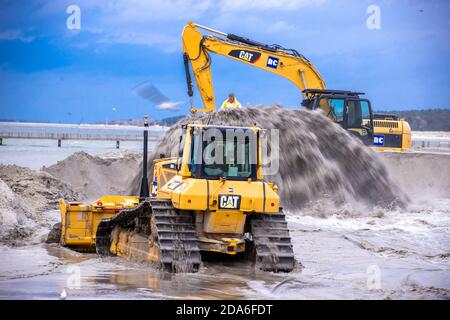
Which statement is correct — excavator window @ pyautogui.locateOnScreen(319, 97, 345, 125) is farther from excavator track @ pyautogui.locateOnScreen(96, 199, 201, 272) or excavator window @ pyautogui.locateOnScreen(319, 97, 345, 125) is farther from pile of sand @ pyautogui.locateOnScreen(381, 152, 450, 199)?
excavator track @ pyautogui.locateOnScreen(96, 199, 201, 272)

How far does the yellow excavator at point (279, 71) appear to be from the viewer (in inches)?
897

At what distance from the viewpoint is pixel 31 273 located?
35.9ft

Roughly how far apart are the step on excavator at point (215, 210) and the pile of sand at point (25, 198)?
3.50 metres

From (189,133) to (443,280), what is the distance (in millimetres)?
3964

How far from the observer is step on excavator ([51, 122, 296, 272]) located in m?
10.9

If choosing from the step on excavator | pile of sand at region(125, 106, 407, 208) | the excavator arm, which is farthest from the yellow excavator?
the step on excavator

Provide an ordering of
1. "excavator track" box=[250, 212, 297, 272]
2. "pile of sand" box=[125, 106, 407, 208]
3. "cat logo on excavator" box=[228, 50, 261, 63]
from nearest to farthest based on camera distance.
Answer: "excavator track" box=[250, 212, 297, 272]
"pile of sand" box=[125, 106, 407, 208]
"cat logo on excavator" box=[228, 50, 261, 63]

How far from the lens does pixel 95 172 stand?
2572 centimetres

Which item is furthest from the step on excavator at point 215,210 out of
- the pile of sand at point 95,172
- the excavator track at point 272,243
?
the pile of sand at point 95,172

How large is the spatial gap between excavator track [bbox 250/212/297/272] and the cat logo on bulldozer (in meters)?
0.58

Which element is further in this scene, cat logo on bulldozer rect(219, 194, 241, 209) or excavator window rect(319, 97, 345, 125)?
excavator window rect(319, 97, 345, 125)

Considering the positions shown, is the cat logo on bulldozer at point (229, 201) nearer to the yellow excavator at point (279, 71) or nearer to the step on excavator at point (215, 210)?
the step on excavator at point (215, 210)

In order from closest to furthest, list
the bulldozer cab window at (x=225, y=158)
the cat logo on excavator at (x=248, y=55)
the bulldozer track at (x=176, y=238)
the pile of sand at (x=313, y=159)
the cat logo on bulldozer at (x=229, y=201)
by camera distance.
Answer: the bulldozer track at (x=176, y=238) → the cat logo on bulldozer at (x=229, y=201) → the bulldozer cab window at (x=225, y=158) → the pile of sand at (x=313, y=159) → the cat logo on excavator at (x=248, y=55)
